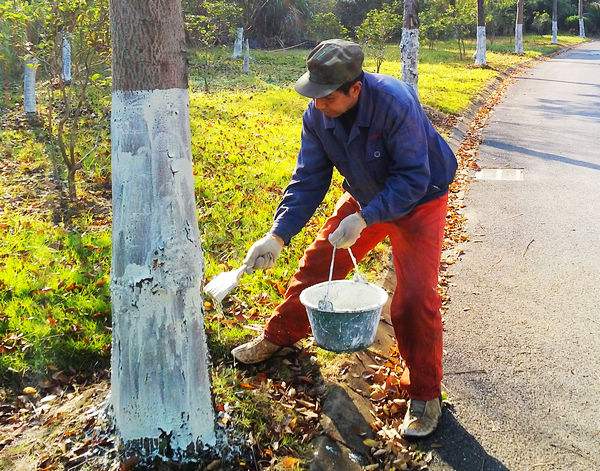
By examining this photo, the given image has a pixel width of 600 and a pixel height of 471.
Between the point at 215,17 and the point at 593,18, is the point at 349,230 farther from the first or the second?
the point at 593,18

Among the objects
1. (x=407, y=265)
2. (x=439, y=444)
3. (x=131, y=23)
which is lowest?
(x=439, y=444)

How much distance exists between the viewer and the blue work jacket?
3.00 m

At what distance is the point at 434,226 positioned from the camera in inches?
129

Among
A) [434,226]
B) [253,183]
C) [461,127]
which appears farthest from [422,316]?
[461,127]

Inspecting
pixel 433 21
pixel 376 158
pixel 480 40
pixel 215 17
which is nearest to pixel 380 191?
pixel 376 158

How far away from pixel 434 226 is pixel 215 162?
565 cm

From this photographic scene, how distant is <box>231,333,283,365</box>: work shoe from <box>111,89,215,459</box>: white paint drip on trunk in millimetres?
907

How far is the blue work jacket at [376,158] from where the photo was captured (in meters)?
3.00

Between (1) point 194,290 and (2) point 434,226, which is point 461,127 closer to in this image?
(2) point 434,226

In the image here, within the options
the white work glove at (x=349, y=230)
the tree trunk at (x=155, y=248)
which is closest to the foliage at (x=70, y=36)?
the tree trunk at (x=155, y=248)

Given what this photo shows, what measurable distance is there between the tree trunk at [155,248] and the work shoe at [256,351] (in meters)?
0.88

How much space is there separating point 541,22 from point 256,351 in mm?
47687

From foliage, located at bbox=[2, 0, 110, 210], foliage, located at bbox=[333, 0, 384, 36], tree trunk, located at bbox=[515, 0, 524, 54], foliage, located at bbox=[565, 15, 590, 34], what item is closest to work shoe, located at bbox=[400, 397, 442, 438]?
foliage, located at bbox=[2, 0, 110, 210]

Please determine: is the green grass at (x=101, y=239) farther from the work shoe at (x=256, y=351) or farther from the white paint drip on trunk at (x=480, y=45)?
the white paint drip on trunk at (x=480, y=45)
